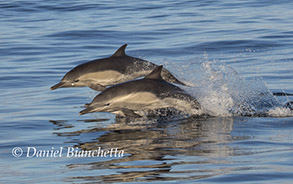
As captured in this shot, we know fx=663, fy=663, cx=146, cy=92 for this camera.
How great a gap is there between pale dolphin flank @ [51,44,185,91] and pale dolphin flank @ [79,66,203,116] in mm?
1139

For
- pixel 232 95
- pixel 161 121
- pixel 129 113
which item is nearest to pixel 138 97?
pixel 129 113

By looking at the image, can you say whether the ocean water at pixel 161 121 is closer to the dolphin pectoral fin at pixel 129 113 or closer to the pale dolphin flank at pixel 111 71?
the dolphin pectoral fin at pixel 129 113

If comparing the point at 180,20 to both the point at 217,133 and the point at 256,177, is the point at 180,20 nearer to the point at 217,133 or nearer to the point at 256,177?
the point at 217,133

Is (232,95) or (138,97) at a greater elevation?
(138,97)

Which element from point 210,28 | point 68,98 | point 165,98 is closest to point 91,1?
point 210,28

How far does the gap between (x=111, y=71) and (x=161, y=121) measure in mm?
→ 1533

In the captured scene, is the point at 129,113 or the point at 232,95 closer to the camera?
the point at 129,113

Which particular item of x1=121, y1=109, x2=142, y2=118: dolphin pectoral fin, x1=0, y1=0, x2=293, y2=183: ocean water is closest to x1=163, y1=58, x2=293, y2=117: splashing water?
x1=0, y1=0, x2=293, y2=183: ocean water

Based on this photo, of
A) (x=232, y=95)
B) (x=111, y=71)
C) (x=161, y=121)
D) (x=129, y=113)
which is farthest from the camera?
(x=111, y=71)

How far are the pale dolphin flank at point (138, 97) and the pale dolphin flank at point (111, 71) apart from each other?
3.74 feet

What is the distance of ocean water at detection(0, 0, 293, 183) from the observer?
607cm

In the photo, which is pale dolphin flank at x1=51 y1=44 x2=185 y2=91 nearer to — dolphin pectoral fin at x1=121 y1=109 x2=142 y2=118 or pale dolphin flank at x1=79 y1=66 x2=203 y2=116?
pale dolphin flank at x1=79 y1=66 x2=203 y2=116

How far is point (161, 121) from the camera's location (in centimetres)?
871

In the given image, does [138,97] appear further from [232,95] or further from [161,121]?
[232,95]
